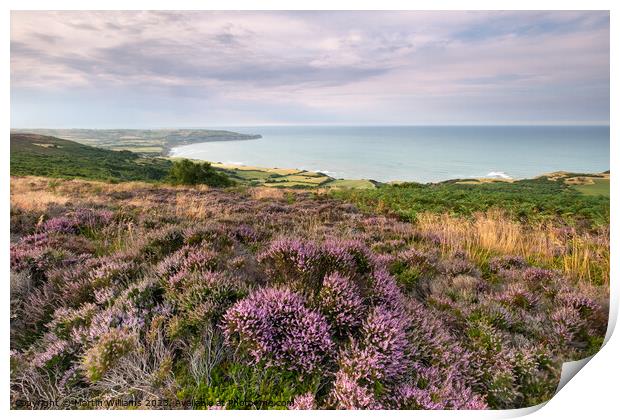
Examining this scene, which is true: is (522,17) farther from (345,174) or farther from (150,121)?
(150,121)

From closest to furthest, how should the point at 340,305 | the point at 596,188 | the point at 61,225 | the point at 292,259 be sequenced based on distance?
1. the point at 340,305
2. the point at 292,259
3. the point at 596,188
4. the point at 61,225

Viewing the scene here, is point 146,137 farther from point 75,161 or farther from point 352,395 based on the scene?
point 352,395

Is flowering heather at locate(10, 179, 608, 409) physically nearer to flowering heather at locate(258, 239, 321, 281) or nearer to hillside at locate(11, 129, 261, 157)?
flowering heather at locate(258, 239, 321, 281)

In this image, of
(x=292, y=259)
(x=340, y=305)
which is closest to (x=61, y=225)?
(x=292, y=259)

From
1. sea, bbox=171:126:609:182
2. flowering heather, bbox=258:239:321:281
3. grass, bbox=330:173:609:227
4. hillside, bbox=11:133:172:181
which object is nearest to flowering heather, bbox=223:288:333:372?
flowering heather, bbox=258:239:321:281

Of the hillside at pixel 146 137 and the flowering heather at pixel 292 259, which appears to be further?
the hillside at pixel 146 137

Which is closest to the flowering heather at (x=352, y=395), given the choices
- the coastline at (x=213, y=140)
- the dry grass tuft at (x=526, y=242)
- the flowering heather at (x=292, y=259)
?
the flowering heather at (x=292, y=259)

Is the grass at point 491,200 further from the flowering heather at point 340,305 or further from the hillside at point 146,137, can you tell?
the flowering heather at point 340,305
